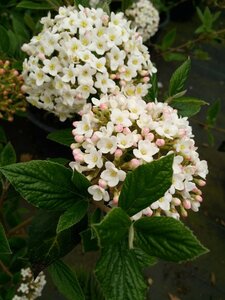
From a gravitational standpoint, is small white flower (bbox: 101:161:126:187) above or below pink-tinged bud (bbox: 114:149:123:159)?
below

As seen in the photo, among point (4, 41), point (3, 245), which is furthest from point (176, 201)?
point (4, 41)

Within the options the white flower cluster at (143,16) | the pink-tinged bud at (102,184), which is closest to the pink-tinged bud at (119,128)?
the pink-tinged bud at (102,184)

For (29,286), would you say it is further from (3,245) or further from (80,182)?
(80,182)

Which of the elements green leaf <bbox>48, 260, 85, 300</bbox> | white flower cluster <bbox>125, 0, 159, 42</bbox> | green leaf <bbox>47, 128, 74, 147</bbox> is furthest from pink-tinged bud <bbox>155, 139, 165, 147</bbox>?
white flower cluster <bbox>125, 0, 159, 42</bbox>

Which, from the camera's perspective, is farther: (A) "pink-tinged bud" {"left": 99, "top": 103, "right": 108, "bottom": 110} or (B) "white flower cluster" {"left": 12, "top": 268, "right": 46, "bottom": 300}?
(B) "white flower cluster" {"left": 12, "top": 268, "right": 46, "bottom": 300}

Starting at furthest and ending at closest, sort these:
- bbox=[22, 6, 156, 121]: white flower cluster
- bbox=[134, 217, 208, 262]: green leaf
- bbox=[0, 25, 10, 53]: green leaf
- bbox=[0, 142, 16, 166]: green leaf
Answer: bbox=[0, 25, 10, 53]: green leaf → bbox=[0, 142, 16, 166]: green leaf → bbox=[22, 6, 156, 121]: white flower cluster → bbox=[134, 217, 208, 262]: green leaf

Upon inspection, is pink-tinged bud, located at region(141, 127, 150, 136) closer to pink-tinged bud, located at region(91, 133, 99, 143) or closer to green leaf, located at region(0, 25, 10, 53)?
pink-tinged bud, located at region(91, 133, 99, 143)

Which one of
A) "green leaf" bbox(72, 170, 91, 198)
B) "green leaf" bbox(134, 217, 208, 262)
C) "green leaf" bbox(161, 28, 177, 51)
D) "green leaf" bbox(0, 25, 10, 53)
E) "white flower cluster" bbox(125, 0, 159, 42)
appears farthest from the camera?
"green leaf" bbox(161, 28, 177, 51)
